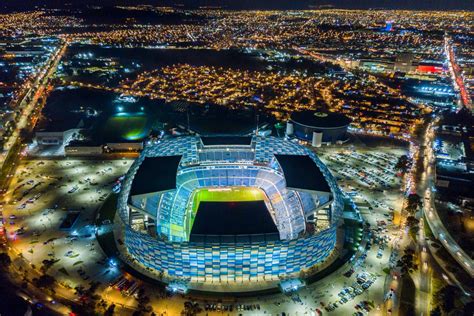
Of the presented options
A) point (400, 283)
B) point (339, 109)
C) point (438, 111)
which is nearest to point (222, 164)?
point (400, 283)

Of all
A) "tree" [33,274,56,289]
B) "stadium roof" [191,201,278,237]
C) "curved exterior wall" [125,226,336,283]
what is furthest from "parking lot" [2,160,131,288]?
"stadium roof" [191,201,278,237]

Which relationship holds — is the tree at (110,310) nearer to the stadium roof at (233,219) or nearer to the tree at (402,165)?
the stadium roof at (233,219)

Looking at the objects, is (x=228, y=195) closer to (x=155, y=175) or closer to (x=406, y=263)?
(x=155, y=175)

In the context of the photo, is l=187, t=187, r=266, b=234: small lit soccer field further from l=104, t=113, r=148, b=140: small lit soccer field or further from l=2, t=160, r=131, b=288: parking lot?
l=104, t=113, r=148, b=140: small lit soccer field

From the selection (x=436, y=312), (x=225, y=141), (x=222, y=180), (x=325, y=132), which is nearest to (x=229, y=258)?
(x=222, y=180)

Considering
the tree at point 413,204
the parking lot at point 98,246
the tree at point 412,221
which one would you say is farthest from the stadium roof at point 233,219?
the tree at point 413,204

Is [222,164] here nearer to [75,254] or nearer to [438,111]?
[75,254]
